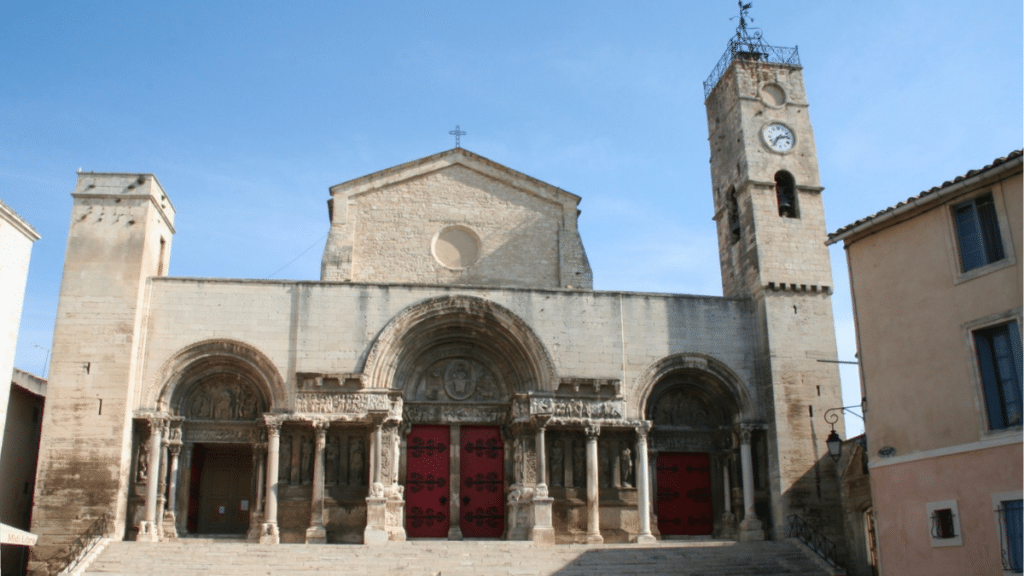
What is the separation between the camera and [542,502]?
18906 mm

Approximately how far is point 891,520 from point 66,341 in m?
15.4

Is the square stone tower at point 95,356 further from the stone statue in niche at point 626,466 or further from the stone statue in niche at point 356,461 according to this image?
the stone statue in niche at point 626,466

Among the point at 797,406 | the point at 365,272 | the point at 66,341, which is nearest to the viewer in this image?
the point at 66,341

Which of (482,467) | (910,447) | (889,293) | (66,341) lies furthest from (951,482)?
(66,341)

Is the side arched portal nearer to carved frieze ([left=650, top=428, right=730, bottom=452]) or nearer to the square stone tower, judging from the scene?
the square stone tower

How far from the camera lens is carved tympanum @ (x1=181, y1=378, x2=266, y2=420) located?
1981 cm

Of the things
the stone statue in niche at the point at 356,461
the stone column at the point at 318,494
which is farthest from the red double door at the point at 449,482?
the stone column at the point at 318,494

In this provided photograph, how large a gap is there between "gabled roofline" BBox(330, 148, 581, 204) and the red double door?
5.93 m

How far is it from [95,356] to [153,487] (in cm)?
285

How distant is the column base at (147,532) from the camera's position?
17938 mm

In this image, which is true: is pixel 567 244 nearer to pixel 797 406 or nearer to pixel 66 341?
pixel 797 406

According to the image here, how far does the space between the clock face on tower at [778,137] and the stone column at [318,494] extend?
39.4ft

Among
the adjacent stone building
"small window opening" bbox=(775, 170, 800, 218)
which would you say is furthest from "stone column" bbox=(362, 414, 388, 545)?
"small window opening" bbox=(775, 170, 800, 218)

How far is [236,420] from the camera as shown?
1977cm
